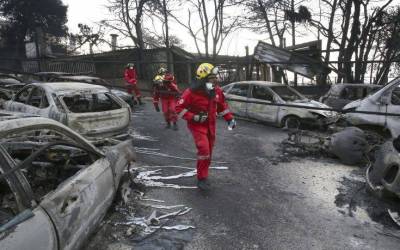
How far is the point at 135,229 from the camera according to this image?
13.1ft

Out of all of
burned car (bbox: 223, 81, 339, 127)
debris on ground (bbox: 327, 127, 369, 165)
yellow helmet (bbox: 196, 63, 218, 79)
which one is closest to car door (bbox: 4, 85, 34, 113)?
yellow helmet (bbox: 196, 63, 218, 79)

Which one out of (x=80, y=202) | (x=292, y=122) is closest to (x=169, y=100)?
(x=292, y=122)

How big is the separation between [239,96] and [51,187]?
324 inches

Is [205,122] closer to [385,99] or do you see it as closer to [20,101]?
[385,99]

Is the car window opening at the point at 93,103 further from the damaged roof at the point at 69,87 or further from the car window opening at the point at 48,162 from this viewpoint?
the car window opening at the point at 48,162

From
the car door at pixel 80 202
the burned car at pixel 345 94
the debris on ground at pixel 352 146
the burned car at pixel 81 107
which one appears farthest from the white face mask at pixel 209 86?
the burned car at pixel 345 94

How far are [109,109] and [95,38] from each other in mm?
19979

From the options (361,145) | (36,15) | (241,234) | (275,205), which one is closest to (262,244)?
(241,234)

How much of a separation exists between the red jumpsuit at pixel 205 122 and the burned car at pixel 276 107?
4101 millimetres

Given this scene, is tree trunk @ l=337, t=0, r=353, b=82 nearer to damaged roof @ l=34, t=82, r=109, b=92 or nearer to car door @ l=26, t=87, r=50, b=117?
damaged roof @ l=34, t=82, r=109, b=92

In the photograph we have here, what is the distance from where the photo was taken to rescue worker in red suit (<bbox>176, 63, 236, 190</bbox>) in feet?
17.0

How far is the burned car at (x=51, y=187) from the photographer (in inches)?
92.7

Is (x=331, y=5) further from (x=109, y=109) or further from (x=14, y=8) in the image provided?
(x=14, y=8)

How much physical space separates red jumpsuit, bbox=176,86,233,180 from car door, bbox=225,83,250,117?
5524 millimetres
